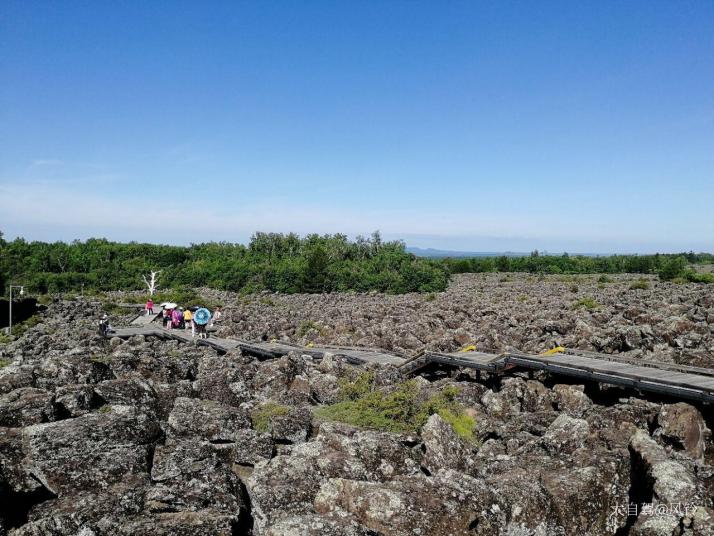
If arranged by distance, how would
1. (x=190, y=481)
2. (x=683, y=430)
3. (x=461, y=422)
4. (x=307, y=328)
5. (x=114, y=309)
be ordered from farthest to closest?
(x=114, y=309) < (x=307, y=328) < (x=461, y=422) < (x=683, y=430) < (x=190, y=481)

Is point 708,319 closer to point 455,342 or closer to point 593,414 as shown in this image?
point 455,342

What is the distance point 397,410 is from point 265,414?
4.29 meters

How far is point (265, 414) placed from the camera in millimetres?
16750

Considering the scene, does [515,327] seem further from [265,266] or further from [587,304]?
[265,266]

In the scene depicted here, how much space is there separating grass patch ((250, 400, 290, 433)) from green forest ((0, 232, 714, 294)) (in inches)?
2647

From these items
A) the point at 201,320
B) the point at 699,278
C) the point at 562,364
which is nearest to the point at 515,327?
the point at 562,364

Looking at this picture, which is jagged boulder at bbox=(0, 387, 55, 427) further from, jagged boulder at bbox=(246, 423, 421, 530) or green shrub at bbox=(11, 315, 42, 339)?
green shrub at bbox=(11, 315, 42, 339)

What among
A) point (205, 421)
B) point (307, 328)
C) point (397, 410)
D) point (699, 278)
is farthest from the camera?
point (699, 278)

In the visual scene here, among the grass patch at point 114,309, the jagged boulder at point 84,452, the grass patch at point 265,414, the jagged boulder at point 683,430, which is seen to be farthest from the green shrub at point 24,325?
the jagged boulder at point 683,430

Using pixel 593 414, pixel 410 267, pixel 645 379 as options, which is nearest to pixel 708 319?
pixel 645 379

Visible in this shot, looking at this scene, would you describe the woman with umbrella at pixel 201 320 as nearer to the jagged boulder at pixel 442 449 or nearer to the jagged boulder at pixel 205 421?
the jagged boulder at pixel 205 421

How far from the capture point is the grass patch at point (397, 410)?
17422mm

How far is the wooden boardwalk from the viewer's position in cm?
1853

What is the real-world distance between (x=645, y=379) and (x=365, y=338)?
69.5ft
